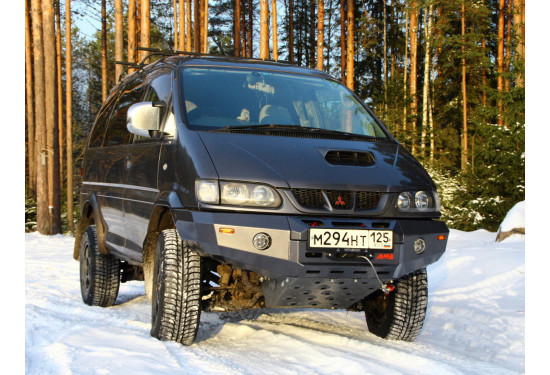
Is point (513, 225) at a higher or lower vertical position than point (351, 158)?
lower

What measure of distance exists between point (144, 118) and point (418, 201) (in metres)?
2.22

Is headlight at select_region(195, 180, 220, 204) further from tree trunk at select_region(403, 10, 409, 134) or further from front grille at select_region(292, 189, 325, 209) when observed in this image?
tree trunk at select_region(403, 10, 409, 134)

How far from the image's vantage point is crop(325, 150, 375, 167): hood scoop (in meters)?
4.44

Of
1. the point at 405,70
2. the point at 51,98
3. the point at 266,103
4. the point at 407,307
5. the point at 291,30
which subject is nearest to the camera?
the point at 407,307

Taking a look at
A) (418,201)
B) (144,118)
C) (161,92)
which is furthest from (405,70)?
(418,201)

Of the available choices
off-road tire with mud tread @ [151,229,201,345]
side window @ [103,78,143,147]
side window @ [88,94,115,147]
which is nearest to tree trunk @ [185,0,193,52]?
side window @ [88,94,115,147]

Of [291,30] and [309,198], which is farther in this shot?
[291,30]

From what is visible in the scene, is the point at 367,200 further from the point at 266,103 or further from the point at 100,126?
the point at 100,126

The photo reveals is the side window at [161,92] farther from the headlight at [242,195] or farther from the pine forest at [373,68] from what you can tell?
the pine forest at [373,68]

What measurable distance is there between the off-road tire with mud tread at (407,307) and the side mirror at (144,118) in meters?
2.29

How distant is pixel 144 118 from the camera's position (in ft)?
16.4

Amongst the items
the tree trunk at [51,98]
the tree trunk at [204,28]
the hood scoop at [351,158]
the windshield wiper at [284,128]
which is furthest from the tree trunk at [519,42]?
the tree trunk at [204,28]
